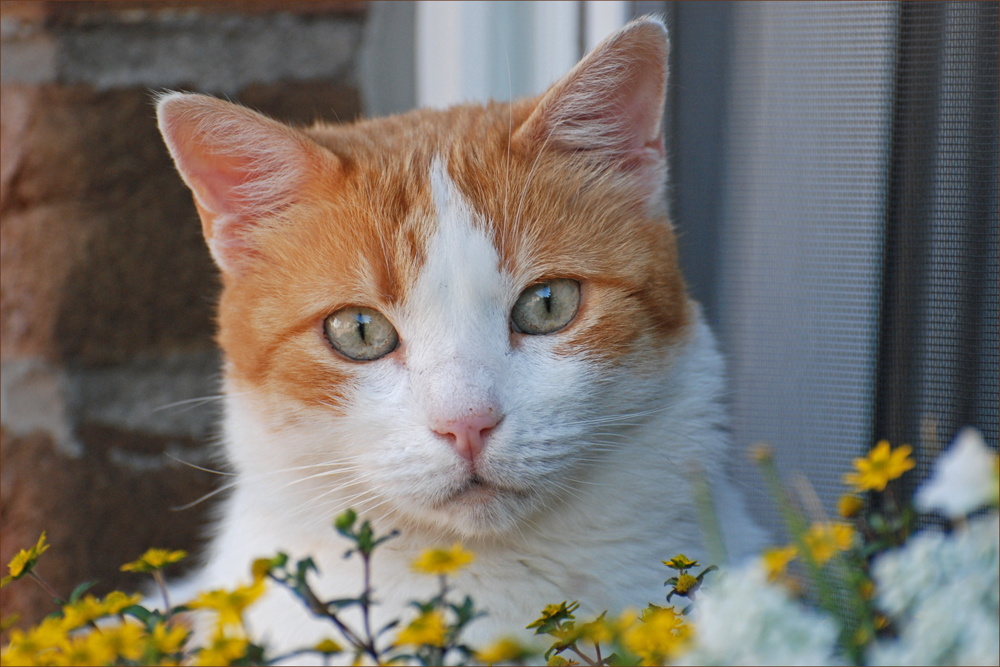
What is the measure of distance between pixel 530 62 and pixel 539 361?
144 cm

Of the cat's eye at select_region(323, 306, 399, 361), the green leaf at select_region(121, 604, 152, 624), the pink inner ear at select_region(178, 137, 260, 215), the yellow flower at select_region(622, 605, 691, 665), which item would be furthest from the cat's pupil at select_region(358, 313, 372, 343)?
the yellow flower at select_region(622, 605, 691, 665)

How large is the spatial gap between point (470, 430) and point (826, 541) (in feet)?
1.90

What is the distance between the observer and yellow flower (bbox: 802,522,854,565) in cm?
67

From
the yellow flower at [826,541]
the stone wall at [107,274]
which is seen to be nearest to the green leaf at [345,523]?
the yellow flower at [826,541]

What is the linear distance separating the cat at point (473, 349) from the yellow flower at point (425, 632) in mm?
522

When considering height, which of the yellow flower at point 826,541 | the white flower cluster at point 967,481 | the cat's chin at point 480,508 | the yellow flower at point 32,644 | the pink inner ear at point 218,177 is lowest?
the cat's chin at point 480,508

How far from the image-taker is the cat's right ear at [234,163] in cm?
137

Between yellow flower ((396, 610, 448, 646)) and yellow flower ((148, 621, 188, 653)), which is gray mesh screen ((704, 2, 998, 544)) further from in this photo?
yellow flower ((148, 621, 188, 653))

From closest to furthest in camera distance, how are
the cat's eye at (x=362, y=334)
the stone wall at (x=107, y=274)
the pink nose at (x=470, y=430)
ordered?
the pink nose at (x=470, y=430), the cat's eye at (x=362, y=334), the stone wall at (x=107, y=274)

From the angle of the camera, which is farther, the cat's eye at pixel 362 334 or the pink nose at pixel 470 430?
the cat's eye at pixel 362 334

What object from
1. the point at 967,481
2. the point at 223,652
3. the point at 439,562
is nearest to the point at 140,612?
the point at 223,652

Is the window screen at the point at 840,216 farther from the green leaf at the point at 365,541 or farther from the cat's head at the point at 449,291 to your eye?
the green leaf at the point at 365,541

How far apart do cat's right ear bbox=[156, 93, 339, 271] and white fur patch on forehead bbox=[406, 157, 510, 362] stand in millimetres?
268

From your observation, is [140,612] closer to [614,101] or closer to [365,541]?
[365,541]
